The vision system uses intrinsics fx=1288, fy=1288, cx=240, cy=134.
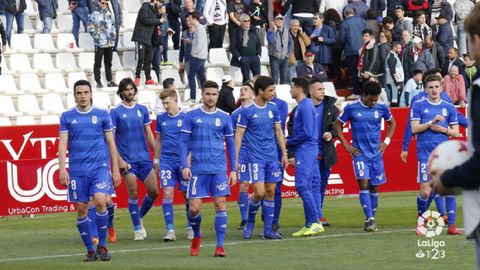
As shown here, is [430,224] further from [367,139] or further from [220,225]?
[220,225]

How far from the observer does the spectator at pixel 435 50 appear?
32.0m

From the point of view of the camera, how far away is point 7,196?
941 inches

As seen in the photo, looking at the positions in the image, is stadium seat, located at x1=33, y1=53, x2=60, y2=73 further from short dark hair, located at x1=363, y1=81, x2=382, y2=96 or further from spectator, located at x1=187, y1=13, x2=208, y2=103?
short dark hair, located at x1=363, y1=81, x2=382, y2=96

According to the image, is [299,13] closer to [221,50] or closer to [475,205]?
[221,50]

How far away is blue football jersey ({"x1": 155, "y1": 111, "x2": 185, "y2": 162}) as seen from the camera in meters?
19.0

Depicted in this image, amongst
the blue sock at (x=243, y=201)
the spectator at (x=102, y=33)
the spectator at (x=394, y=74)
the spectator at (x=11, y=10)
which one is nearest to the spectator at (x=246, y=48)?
the spectator at (x=102, y=33)

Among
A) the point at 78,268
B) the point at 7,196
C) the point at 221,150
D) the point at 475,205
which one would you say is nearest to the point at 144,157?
the point at 221,150

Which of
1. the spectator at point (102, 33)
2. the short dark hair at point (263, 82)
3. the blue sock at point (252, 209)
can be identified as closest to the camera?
the short dark hair at point (263, 82)

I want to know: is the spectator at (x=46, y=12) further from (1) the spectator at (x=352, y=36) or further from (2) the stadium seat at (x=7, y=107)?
(1) the spectator at (x=352, y=36)

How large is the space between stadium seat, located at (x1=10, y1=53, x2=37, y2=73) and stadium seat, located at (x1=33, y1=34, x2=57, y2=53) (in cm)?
60

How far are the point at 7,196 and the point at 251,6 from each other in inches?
398

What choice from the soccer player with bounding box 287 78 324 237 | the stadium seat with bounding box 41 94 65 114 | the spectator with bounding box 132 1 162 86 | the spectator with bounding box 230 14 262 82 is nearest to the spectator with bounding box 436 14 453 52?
the spectator with bounding box 230 14 262 82

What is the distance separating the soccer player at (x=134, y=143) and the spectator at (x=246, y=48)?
37.3 feet

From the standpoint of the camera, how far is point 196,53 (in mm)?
30047
